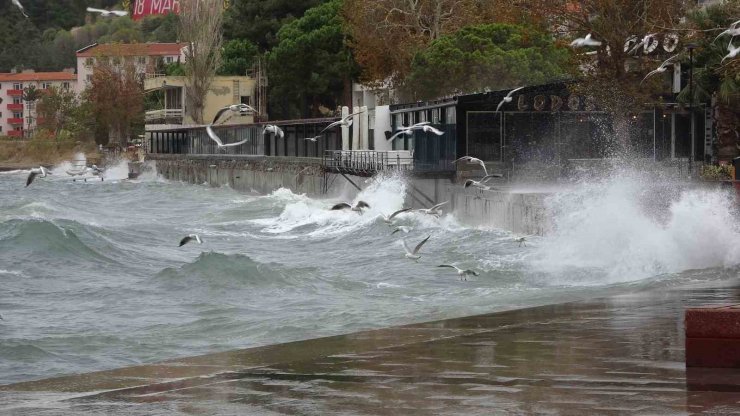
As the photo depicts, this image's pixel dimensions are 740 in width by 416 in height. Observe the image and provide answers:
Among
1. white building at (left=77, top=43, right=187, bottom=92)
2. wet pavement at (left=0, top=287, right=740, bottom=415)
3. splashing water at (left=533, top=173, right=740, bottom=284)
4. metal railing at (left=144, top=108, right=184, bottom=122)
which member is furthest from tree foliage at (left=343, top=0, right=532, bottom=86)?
wet pavement at (left=0, top=287, right=740, bottom=415)

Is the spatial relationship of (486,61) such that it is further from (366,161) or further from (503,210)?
(503,210)

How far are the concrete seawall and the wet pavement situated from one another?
18.1 metres

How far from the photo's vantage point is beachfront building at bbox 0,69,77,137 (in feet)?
588

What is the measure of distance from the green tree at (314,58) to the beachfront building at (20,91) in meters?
90.0

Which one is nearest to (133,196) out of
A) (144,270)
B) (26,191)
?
(26,191)

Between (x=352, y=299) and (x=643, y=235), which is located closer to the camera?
(x=352, y=299)

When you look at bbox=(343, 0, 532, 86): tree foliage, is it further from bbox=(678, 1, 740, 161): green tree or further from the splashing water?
the splashing water

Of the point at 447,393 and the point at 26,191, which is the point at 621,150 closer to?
the point at 447,393

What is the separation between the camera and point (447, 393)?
992 centimetres

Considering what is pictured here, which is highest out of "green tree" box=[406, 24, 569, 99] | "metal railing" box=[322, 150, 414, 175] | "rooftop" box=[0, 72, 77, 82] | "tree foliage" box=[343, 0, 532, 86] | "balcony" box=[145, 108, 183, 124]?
"rooftop" box=[0, 72, 77, 82]

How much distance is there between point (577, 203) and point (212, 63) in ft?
232

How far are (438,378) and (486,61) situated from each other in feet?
158

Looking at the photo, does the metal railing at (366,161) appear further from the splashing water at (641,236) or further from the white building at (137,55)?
the white building at (137,55)

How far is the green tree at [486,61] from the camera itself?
57500 millimetres
